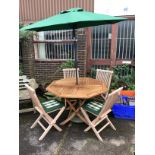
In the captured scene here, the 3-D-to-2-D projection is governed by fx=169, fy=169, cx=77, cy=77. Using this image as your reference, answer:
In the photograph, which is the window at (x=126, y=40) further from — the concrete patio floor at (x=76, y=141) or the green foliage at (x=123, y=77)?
the concrete patio floor at (x=76, y=141)

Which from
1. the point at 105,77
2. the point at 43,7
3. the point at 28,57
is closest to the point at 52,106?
the point at 105,77

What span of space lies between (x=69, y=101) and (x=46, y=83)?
6.15 ft

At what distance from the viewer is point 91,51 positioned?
4.77 metres

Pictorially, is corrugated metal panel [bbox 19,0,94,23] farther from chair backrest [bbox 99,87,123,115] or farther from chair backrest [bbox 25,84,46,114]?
chair backrest [bbox 25,84,46,114]

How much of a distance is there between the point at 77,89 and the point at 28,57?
2.47m

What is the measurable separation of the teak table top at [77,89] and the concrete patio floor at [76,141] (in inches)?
29.7

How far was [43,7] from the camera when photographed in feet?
16.0

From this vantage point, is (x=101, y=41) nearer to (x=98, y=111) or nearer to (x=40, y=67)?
(x=40, y=67)

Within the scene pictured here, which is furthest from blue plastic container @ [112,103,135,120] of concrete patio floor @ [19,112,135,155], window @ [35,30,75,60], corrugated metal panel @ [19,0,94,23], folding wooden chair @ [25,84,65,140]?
corrugated metal panel @ [19,0,94,23]

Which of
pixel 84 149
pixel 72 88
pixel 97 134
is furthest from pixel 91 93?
pixel 84 149

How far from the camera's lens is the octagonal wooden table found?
2.96 metres

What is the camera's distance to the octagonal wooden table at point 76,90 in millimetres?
2961
